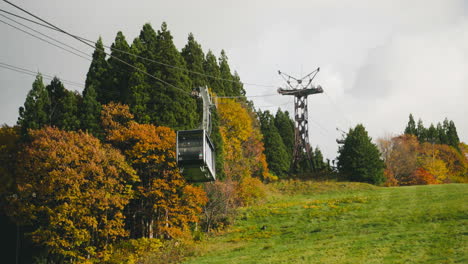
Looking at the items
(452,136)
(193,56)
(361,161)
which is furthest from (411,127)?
(193,56)

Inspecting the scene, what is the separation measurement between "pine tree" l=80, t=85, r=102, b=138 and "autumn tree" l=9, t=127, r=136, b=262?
321cm

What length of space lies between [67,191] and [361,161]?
44.2 meters

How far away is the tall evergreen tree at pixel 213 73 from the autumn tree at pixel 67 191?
2472cm

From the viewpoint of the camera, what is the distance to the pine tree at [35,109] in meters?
32.9

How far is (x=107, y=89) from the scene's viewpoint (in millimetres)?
39812

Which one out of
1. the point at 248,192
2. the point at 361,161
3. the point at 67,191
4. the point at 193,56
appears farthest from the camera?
the point at 361,161

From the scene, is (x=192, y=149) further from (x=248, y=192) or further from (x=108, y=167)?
(x=248, y=192)

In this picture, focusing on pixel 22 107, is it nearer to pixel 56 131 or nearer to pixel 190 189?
pixel 56 131

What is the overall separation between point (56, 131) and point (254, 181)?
25.1 metres

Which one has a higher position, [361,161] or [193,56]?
[193,56]

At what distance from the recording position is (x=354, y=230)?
3444cm

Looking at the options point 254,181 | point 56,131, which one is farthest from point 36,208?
point 254,181

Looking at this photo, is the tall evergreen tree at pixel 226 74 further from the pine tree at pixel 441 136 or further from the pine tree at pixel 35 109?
the pine tree at pixel 441 136

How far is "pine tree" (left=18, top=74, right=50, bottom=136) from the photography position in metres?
32.9
